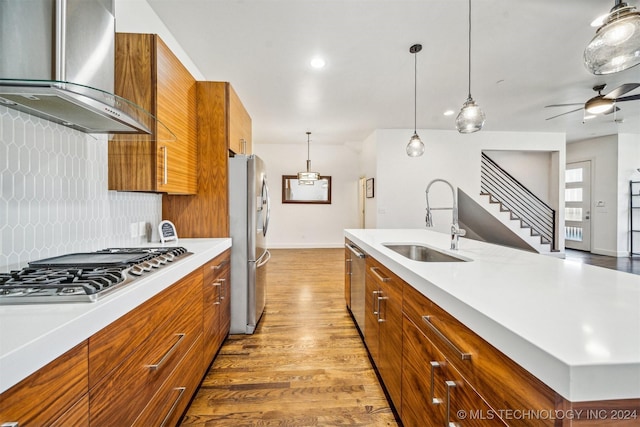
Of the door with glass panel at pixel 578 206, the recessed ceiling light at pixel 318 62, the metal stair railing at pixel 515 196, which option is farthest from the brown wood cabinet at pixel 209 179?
the door with glass panel at pixel 578 206

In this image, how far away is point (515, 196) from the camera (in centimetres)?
703

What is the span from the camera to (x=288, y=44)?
2840 millimetres

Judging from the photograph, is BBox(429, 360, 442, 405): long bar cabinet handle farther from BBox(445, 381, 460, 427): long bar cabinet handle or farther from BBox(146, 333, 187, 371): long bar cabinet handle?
BBox(146, 333, 187, 371): long bar cabinet handle

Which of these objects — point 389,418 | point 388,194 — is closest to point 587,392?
point 389,418

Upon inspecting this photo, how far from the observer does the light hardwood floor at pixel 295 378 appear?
1.54 metres

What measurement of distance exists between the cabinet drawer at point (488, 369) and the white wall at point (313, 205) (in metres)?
6.59

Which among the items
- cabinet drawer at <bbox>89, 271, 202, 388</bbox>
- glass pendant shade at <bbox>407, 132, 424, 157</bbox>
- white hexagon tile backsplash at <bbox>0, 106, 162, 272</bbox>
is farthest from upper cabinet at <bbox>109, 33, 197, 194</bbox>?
glass pendant shade at <bbox>407, 132, 424, 157</bbox>

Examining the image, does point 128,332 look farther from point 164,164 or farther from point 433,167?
Answer: point 433,167

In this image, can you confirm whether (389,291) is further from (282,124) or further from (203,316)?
(282,124)

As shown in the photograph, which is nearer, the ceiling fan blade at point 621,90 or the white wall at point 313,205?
the ceiling fan blade at point 621,90

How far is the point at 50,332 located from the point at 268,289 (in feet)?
11.0

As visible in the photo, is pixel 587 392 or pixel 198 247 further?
pixel 198 247

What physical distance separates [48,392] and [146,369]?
475 millimetres

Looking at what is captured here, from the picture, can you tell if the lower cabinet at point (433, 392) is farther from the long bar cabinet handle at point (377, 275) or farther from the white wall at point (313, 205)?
the white wall at point (313, 205)
